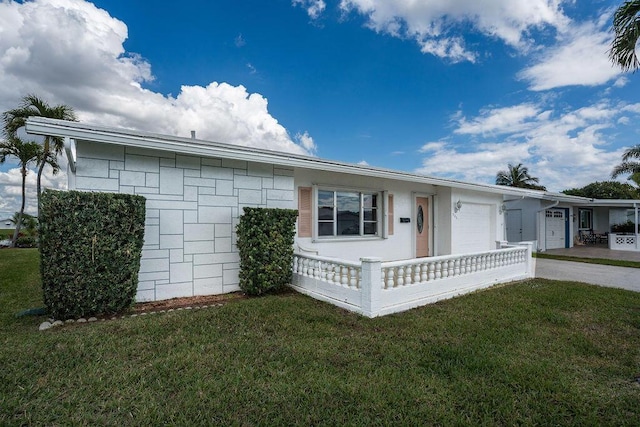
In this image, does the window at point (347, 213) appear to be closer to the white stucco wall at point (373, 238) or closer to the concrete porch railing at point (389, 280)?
the white stucco wall at point (373, 238)

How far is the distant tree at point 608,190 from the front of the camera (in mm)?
26486

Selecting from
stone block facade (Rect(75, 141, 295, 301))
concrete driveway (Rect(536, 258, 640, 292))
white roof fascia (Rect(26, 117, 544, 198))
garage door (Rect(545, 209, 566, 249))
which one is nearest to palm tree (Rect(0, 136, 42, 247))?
stone block facade (Rect(75, 141, 295, 301))

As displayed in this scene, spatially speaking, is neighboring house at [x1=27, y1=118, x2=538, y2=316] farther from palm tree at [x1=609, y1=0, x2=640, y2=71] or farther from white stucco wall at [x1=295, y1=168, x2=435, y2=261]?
palm tree at [x1=609, y1=0, x2=640, y2=71]

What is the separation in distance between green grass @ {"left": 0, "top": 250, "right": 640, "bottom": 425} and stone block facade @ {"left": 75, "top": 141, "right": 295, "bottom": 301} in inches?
47.6

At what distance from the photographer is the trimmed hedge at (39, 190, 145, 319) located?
13.7ft

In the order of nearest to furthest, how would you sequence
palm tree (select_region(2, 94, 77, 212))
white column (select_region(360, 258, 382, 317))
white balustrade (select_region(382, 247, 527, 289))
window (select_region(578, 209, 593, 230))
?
1. white column (select_region(360, 258, 382, 317))
2. white balustrade (select_region(382, 247, 527, 289))
3. palm tree (select_region(2, 94, 77, 212))
4. window (select_region(578, 209, 593, 230))

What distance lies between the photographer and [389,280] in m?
5.20

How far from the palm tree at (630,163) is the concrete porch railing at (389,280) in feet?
72.9

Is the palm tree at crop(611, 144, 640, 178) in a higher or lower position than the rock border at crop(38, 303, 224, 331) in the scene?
higher

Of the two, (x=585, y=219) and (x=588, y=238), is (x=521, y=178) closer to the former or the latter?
(x=585, y=219)

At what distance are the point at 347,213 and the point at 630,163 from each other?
2462 centimetres

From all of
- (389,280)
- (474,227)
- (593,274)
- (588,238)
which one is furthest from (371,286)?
(588,238)

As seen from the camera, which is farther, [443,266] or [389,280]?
[443,266]

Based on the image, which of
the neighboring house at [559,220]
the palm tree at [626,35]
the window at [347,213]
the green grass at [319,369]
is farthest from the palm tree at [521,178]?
the green grass at [319,369]
